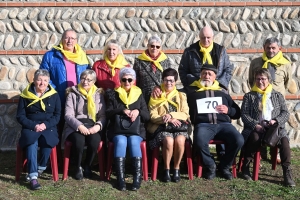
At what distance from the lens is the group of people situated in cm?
605

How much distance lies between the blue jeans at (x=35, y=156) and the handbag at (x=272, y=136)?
267cm

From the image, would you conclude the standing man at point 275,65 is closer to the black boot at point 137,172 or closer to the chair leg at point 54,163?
the black boot at point 137,172

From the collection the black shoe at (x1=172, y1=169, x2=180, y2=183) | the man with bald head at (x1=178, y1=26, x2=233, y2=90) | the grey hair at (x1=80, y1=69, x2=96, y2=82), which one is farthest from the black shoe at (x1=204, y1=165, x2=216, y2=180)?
the grey hair at (x1=80, y1=69, x2=96, y2=82)

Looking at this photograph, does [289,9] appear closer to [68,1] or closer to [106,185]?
[68,1]

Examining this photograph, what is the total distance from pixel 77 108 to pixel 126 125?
686 mm

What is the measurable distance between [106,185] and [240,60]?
11.6ft

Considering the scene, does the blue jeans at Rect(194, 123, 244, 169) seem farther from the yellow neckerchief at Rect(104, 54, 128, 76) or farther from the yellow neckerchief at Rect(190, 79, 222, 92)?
the yellow neckerchief at Rect(104, 54, 128, 76)

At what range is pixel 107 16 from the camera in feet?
26.8

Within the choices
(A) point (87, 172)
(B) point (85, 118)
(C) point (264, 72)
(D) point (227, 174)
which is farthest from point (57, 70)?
(C) point (264, 72)

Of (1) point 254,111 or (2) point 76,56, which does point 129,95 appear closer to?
(2) point 76,56

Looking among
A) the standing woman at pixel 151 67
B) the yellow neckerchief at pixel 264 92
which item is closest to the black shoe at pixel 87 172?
the standing woman at pixel 151 67

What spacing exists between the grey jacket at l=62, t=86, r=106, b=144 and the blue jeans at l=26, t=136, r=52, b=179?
301mm

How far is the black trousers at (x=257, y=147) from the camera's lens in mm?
6055

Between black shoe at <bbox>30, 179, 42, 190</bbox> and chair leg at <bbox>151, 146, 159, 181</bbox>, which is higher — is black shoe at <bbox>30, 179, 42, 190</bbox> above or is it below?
below
